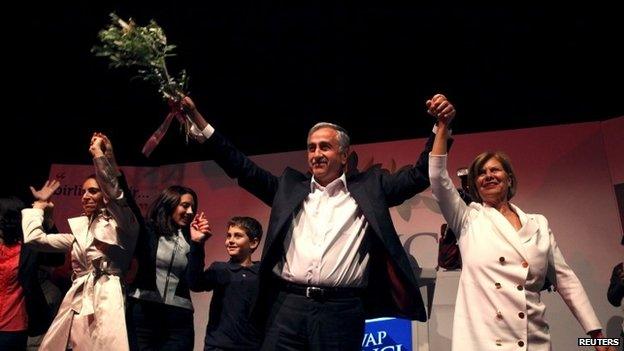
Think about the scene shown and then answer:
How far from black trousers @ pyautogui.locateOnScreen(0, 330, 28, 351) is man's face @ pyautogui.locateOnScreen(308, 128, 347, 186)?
8.48 ft

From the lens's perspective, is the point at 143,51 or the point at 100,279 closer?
the point at 143,51

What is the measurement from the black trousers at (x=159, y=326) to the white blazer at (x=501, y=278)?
1751 mm

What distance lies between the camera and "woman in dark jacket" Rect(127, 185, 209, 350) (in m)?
3.38

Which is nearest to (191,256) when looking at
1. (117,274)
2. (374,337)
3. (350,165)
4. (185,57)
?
(117,274)

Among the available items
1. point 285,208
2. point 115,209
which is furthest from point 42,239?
point 285,208

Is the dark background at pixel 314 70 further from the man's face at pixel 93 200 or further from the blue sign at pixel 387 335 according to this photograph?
the man's face at pixel 93 200

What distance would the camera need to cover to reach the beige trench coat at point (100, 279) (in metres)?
3.08

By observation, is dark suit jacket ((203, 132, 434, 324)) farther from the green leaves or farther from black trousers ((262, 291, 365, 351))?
the green leaves

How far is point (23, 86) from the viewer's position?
19.9ft

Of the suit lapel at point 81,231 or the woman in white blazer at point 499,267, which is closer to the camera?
the woman in white blazer at point 499,267

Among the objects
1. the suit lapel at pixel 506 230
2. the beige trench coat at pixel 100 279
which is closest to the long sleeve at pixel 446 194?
the suit lapel at pixel 506 230

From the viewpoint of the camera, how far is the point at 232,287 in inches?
141

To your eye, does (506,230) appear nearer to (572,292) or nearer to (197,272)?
(572,292)

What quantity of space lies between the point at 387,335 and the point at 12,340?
2673 millimetres
